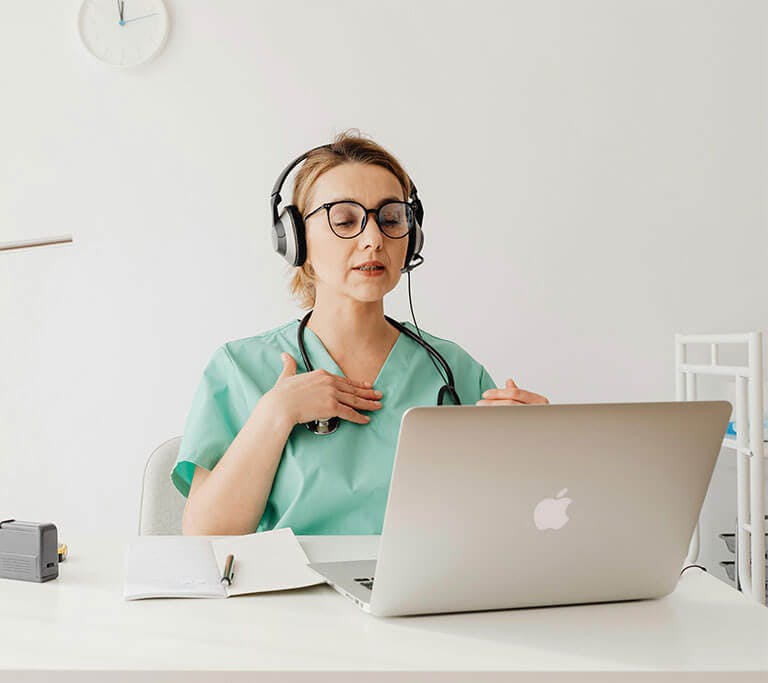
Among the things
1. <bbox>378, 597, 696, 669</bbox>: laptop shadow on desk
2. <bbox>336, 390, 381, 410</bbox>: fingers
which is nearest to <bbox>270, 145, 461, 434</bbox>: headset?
<bbox>336, 390, 381, 410</bbox>: fingers

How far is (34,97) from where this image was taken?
7.79 feet

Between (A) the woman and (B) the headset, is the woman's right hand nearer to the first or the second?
(A) the woman

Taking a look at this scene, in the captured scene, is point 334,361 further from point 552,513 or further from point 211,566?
point 552,513


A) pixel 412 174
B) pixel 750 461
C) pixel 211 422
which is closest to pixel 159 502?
pixel 211 422

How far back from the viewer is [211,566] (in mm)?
994

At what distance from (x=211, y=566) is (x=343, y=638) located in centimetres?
28

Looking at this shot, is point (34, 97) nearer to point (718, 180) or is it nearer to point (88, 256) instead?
point (88, 256)

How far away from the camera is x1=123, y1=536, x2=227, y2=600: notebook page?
2.93 feet

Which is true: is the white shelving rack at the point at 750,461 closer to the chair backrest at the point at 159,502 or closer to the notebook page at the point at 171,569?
the chair backrest at the point at 159,502

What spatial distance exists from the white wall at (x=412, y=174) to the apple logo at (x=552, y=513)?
158 cm

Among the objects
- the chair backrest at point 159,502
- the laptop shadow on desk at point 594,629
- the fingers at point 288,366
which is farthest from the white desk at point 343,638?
the chair backrest at point 159,502

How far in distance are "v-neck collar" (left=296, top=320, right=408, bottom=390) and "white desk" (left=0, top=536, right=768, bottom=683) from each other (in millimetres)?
577

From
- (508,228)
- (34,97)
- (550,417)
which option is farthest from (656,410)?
(34,97)

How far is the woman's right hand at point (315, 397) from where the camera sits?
1.29m
